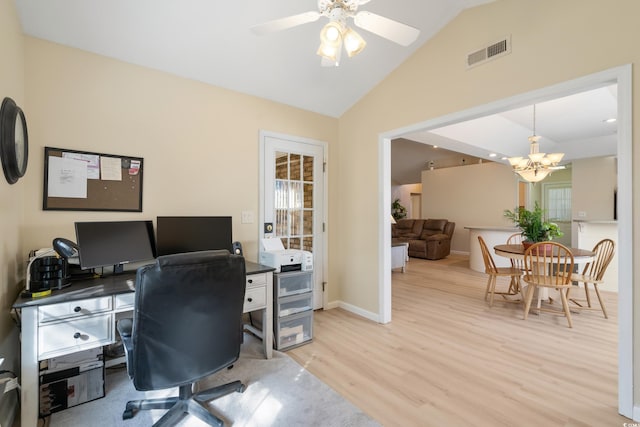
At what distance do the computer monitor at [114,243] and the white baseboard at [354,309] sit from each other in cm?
235

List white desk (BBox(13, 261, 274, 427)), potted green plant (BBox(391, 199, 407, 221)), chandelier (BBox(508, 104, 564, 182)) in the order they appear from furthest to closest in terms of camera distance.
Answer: potted green plant (BBox(391, 199, 407, 221)), chandelier (BBox(508, 104, 564, 182)), white desk (BBox(13, 261, 274, 427))

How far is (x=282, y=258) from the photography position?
2.82 m

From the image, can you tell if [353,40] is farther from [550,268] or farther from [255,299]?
[550,268]

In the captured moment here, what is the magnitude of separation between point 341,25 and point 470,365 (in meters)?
2.80

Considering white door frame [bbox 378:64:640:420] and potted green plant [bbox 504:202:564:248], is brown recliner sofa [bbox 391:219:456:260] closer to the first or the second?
potted green plant [bbox 504:202:564:248]

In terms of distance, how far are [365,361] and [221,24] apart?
311cm

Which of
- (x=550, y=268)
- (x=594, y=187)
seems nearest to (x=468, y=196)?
(x=594, y=187)

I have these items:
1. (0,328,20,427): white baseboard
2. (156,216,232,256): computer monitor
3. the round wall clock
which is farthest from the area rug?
the round wall clock

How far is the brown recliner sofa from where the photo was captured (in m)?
7.95

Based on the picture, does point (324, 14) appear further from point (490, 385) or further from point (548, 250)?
point (548, 250)

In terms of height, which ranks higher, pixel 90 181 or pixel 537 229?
pixel 90 181

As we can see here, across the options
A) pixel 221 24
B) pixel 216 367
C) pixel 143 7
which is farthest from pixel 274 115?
pixel 216 367

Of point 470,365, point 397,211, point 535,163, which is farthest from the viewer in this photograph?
point 397,211

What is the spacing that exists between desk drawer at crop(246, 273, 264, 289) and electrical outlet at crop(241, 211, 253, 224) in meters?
0.82
